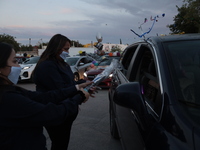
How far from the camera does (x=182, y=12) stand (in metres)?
25.2

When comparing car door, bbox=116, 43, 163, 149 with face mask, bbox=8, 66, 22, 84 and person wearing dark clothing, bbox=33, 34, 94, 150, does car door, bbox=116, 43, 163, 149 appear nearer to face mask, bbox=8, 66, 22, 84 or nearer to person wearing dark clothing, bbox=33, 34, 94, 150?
person wearing dark clothing, bbox=33, 34, 94, 150

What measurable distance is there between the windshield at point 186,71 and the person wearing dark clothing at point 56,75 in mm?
1189

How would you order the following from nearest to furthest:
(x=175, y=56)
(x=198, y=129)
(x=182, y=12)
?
1. (x=198, y=129)
2. (x=175, y=56)
3. (x=182, y=12)

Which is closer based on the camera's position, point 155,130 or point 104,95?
point 155,130

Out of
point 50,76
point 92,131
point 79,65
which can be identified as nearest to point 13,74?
point 50,76

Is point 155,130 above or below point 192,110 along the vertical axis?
below

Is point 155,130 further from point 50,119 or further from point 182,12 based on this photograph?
point 182,12

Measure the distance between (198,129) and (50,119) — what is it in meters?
0.95

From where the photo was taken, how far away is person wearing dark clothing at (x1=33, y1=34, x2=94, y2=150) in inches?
90.0

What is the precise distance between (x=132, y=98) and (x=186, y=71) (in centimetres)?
57

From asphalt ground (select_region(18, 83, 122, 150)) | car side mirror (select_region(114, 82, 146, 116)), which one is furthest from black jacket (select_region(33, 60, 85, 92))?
asphalt ground (select_region(18, 83, 122, 150))

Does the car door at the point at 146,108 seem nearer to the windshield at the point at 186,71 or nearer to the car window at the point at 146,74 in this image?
the car window at the point at 146,74

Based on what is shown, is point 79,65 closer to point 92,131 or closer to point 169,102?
point 92,131

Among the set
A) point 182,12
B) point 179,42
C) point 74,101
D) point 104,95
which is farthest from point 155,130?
point 182,12
